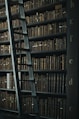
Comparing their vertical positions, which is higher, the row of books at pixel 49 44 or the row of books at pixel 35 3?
the row of books at pixel 35 3

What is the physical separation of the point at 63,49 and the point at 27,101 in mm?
1021

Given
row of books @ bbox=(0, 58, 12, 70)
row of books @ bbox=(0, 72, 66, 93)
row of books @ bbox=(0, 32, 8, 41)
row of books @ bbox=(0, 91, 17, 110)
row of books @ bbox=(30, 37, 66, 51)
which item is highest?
row of books @ bbox=(0, 32, 8, 41)

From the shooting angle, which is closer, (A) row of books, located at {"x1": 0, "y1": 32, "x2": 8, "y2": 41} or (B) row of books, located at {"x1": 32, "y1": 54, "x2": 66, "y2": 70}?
(B) row of books, located at {"x1": 32, "y1": 54, "x2": 66, "y2": 70}

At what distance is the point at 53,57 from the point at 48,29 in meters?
0.40

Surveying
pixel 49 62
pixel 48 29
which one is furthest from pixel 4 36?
pixel 49 62

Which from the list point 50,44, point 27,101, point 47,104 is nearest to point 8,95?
point 27,101

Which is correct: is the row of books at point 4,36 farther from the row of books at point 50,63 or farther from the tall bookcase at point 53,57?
the row of books at point 50,63

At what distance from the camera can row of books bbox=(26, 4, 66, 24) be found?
146 inches

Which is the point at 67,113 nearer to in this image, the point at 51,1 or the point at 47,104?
the point at 47,104

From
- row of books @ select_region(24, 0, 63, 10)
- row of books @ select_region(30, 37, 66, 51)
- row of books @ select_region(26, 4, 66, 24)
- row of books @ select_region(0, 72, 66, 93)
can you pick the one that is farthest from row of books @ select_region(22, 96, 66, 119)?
row of books @ select_region(24, 0, 63, 10)

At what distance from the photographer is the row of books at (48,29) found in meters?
3.69

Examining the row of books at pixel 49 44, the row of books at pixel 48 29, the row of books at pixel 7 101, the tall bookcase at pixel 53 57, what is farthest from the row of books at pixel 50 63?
the row of books at pixel 7 101

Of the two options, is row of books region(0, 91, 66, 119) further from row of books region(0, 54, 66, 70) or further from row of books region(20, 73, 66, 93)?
row of books region(0, 54, 66, 70)

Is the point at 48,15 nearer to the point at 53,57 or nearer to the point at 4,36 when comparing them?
the point at 53,57
